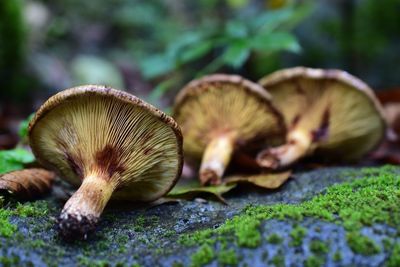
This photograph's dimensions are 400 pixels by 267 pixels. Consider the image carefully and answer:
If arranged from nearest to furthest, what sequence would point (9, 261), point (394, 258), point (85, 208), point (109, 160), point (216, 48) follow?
point (394, 258) → point (9, 261) → point (85, 208) → point (109, 160) → point (216, 48)

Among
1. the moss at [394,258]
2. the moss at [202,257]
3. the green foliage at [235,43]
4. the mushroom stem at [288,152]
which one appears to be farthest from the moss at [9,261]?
the green foliage at [235,43]

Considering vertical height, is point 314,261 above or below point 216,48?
below

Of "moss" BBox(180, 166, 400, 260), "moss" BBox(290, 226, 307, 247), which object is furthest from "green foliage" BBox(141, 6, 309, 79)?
"moss" BBox(290, 226, 307, 247)

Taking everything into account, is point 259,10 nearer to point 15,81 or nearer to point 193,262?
point 15,81

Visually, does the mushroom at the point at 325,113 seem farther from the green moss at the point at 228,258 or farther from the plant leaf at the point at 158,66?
the green moss at the point at 228,258

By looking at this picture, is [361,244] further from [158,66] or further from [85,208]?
[158,66]

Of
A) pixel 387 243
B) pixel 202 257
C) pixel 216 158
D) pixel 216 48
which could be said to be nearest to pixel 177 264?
pixel 202 257

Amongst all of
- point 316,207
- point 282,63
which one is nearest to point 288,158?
point 316,207
